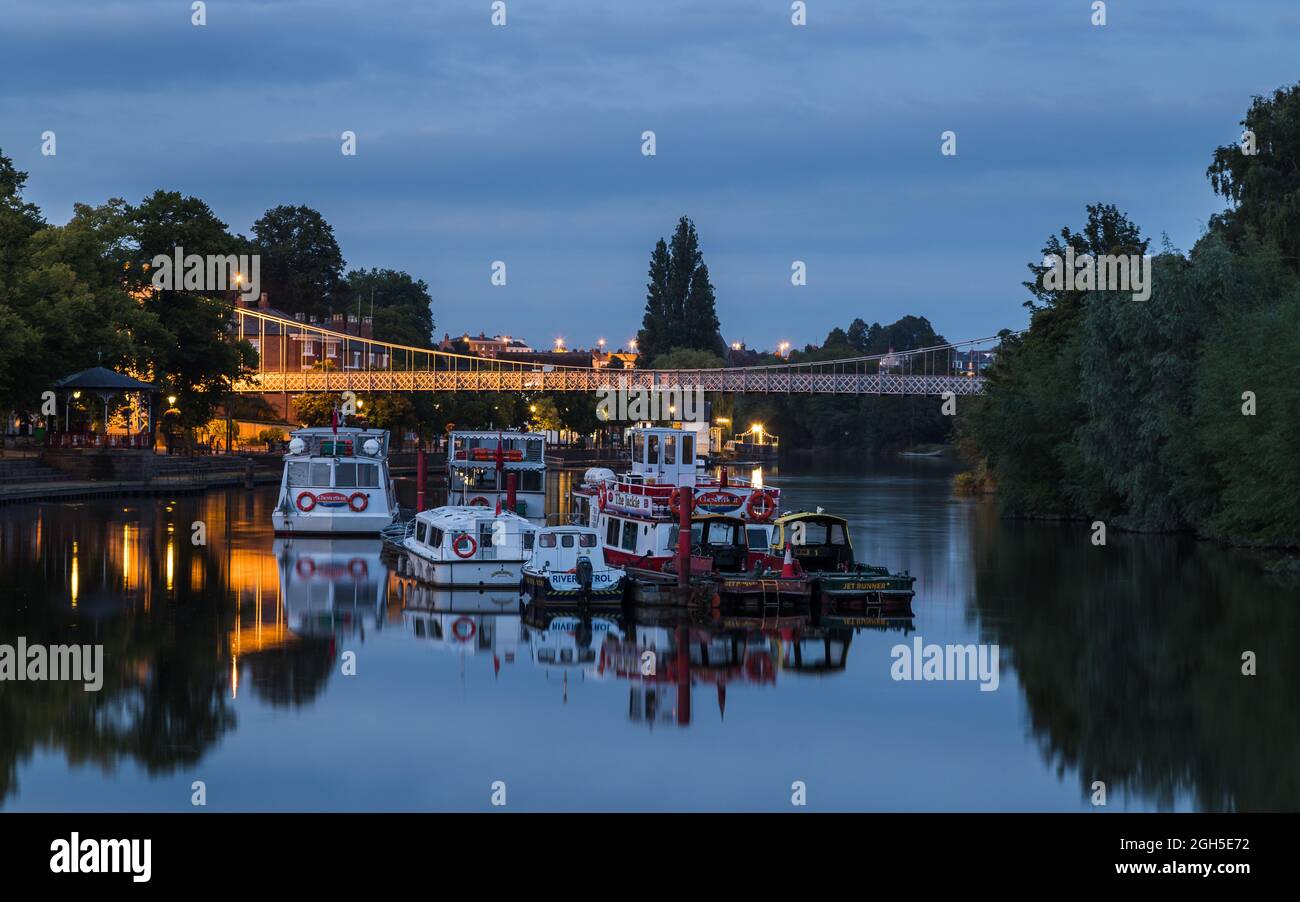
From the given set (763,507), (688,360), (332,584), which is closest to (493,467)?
(332,584)

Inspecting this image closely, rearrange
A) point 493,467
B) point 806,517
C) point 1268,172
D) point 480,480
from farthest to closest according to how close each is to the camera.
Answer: point 1268,172, point 480,480, point 493,467, point 806,517

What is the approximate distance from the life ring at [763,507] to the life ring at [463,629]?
757 cm

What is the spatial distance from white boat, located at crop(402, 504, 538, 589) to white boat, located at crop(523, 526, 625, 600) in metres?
2.55

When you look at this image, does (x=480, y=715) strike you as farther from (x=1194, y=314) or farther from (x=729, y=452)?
(x=729, y=452)

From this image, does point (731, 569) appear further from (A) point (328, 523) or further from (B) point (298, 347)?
(B) point (298, 347)

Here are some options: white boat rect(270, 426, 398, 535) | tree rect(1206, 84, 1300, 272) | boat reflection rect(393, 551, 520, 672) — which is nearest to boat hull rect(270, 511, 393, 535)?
white boat rect(270, 426, 398, 535)

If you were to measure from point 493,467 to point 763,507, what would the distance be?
24357 mm

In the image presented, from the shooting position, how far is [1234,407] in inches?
2103

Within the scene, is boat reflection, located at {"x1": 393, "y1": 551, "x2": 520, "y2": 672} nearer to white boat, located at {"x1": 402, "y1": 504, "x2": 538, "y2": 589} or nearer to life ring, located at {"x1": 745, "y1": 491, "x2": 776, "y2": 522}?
white boat, located at {"x1": 402, "y1": 504, "x2": 538, "y2": 589}

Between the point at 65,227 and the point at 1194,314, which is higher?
the point at 65,227

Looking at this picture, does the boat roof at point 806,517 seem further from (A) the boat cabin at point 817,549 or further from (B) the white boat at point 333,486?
(B) the white boat at point 333,486

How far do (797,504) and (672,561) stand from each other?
141 feet

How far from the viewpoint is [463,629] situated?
36656 millimetres
